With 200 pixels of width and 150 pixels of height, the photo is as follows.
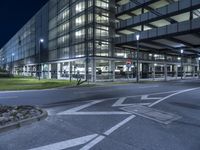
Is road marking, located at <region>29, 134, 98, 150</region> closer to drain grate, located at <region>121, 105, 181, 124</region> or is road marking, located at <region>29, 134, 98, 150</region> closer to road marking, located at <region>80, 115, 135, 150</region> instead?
road marking, located at <region>80, 115, 135, 150</region>

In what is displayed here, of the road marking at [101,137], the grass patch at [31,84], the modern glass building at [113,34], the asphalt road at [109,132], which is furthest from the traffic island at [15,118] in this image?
the modern glass building at [113,34]

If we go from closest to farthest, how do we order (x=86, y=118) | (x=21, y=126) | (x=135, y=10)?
(x=21, y=126)
(x=86, y=118)
(x=135, y=10)

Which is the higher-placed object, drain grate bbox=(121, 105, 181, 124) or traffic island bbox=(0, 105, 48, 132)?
traffic island bbox=(0, 105, 48, 132)

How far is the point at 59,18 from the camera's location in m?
47.6

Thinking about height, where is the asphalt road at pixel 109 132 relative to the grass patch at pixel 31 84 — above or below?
below

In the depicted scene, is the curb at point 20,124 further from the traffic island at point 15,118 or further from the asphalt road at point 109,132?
the asphalt road at point 109,132

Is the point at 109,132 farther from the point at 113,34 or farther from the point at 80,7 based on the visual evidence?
the point at 80,7

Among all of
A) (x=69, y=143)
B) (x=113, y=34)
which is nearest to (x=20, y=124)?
(x=69, y=143)

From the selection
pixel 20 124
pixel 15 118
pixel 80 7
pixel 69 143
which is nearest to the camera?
pixel 69 143

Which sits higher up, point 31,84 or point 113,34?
point 113,34

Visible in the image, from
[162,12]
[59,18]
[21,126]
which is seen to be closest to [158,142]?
[21,126]

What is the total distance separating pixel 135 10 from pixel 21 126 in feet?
125

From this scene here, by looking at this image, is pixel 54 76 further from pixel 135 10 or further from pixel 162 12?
pixel 162 12

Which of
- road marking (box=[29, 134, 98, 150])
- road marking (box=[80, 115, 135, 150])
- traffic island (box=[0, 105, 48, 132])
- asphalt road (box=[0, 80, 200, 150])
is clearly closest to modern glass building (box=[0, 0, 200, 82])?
asphalt road (box=[0, 80, 200, 150])
